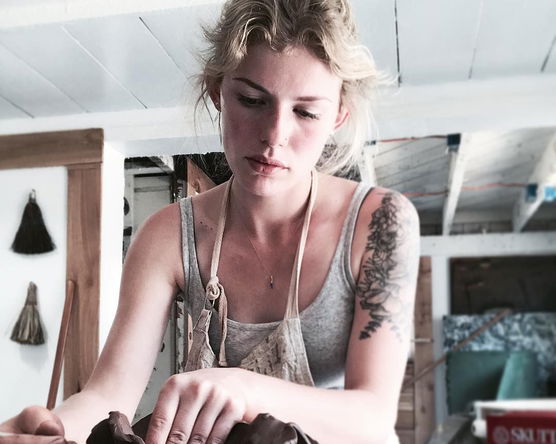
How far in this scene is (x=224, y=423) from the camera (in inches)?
12.3

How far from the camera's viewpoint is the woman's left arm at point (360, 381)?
1.01ft

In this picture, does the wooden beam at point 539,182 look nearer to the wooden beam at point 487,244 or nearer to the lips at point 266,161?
the wooden beam at point 487,244

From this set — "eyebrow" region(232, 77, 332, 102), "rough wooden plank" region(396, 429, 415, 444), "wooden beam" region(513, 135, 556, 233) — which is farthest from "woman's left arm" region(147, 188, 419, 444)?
"wooden beam" region(513, 135, 556, 233)

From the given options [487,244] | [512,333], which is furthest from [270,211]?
[512,333]

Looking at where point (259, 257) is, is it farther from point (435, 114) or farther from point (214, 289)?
point (435, 114)

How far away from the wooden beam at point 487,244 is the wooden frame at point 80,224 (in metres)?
0.51

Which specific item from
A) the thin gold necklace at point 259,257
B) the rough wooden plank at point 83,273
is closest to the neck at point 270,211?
the thin gold necklace at point 259,257

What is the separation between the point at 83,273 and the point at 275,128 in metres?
0.18

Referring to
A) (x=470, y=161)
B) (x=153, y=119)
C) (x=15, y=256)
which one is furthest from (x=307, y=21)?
(x=470, y=161)

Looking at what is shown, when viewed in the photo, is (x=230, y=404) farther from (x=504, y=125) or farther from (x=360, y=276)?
(x=504, y=125)

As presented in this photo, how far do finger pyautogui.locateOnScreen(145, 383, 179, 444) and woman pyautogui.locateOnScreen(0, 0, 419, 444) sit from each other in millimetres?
56

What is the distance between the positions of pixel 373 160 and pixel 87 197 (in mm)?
279

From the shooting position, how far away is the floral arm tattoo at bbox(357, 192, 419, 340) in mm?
421

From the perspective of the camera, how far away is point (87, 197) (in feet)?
1.50
